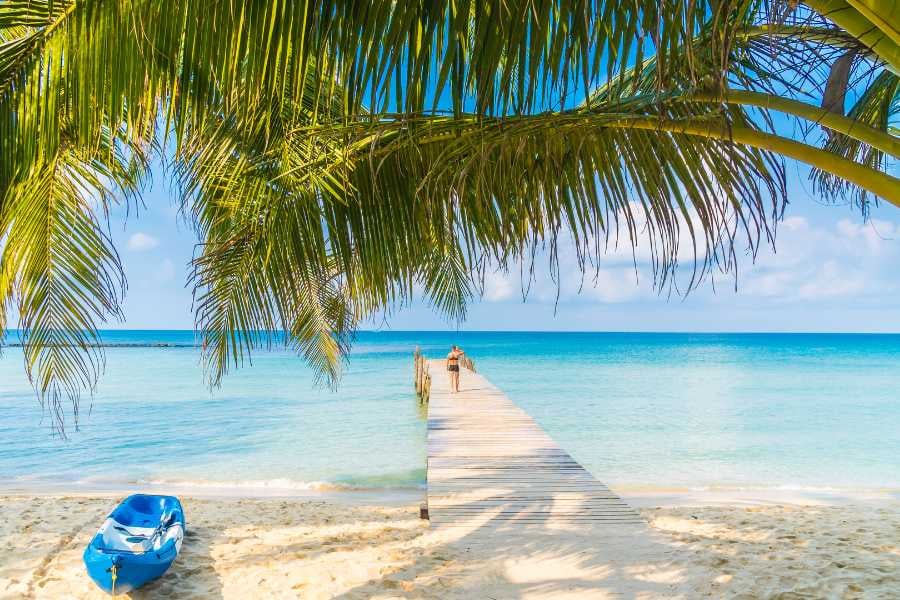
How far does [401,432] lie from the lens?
49.7 ft

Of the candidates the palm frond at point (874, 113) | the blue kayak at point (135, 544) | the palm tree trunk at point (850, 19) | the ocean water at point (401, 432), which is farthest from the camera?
the ocean water at point (401, 432)

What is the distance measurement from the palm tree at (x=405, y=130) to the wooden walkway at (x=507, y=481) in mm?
2579

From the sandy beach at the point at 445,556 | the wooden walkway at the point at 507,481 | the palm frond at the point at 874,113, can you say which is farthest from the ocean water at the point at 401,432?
the palm frond at the point at 874,113

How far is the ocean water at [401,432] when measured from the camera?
11500mm

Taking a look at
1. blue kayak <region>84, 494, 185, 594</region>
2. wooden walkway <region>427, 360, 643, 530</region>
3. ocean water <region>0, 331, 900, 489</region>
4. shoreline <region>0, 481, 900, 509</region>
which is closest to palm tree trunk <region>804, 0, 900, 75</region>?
wooden walkway <region>427, 360, 643, 530</region>

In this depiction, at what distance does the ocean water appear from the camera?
11.5m

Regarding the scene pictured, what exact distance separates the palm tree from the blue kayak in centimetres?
230

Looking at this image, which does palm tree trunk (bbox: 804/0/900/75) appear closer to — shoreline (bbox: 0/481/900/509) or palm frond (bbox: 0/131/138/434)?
palm frond (bbox: 0/131/138/434)

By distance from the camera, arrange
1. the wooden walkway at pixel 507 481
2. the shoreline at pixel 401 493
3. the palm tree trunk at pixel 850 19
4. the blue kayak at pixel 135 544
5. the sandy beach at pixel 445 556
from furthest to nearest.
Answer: the shoreline at pixel 401 493 < the wooden walkway at pixel 507 481 < the blue kayak at pixel 135 544 < the sandy beach at pixel 445 556 < the palm tree trunk at pixel 850 19

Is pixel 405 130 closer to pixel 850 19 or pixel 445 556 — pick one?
pixel 850 19

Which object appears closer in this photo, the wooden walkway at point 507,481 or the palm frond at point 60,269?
the palm frond at point 60,269

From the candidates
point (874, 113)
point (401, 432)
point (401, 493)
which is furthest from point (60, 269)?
point (401, 432)

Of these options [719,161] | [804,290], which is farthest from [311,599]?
[804,290]

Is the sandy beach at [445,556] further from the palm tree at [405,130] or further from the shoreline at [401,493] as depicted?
the palm tree at [405,130]
